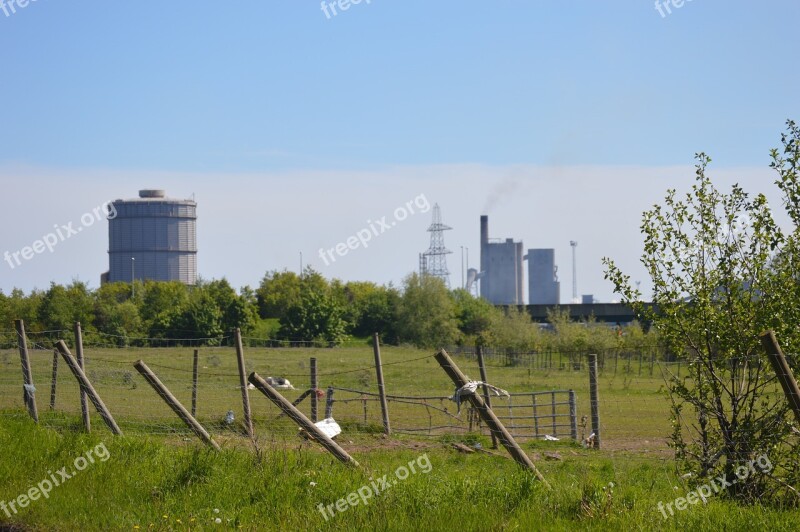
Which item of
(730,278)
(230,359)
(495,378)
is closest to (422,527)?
(730,278)

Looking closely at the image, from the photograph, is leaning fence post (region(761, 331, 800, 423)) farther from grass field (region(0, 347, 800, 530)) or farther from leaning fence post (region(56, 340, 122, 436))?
leaning fence post (region(56, 340, 122, 436))

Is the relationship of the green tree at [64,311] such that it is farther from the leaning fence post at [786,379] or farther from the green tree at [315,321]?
the leaning fence post at [786,379]

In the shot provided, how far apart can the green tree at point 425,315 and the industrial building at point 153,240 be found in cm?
10896

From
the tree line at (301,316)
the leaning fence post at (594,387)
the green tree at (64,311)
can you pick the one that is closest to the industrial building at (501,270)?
the tree line at (301,316)

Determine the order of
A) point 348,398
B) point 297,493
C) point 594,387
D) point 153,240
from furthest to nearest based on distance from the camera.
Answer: point 153,240, point 348,398, point 594,387, point 297,493

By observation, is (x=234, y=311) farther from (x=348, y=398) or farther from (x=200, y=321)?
(x=348, y=398)

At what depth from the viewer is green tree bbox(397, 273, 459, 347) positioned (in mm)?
81375

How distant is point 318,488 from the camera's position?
9234mm

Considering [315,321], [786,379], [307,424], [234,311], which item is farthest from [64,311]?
[786,379]

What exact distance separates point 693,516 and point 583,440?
39.9ft

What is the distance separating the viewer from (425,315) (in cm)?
8256

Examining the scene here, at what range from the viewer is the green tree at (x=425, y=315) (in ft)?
267

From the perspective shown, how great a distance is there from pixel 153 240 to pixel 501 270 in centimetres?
7071

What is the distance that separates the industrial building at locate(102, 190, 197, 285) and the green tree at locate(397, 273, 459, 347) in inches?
4290
